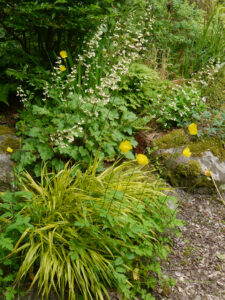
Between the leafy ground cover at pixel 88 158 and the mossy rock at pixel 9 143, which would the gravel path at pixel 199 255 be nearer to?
the leafy ground cover at pixel 88 158

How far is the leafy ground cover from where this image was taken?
7.30ft

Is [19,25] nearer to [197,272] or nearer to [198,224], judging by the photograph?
[198,224]

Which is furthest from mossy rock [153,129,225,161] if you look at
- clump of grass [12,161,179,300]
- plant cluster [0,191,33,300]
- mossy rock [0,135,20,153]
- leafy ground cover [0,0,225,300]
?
plant cluster [0,191,33,300]

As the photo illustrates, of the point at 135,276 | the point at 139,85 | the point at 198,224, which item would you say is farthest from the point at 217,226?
the point at 139,85

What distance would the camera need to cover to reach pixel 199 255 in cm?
280

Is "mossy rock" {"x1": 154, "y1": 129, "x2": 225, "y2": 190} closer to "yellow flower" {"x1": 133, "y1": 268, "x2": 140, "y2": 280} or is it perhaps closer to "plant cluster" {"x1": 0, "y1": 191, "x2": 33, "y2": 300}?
"yellow flower" {"x1": 133, "y1": 268, "x2": 140, "y2": 280}

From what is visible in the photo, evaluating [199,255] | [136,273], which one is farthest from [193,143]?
[136,273]

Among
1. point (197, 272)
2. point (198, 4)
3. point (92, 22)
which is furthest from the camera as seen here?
point (198, 4)

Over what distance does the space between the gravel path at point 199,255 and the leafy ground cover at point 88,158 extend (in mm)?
174

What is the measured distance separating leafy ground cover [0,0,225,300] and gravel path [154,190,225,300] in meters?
0.17

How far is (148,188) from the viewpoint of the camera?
290cm

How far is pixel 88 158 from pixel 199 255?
57.8 inches

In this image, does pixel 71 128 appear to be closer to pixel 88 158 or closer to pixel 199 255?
pixel 88 158

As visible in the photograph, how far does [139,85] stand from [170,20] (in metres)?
2.65
